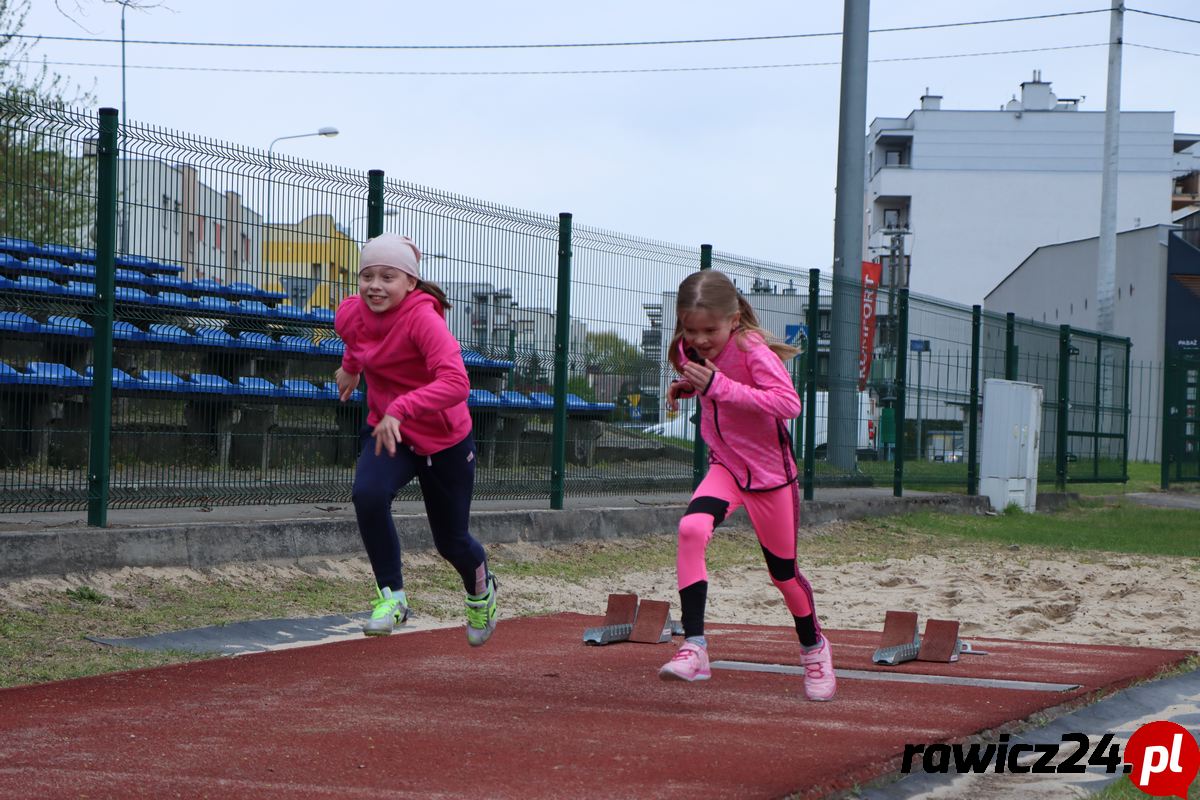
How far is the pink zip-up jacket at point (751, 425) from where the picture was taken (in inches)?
213

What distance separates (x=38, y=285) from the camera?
330 inches

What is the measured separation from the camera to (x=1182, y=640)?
7.91m

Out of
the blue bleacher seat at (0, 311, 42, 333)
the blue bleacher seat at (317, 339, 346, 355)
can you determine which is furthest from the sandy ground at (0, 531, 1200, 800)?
the blue bleacher seat at (317, 339, 346, 355)

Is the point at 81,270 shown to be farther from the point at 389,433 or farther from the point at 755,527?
the point at 755,527

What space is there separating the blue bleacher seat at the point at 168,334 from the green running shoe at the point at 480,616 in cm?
392

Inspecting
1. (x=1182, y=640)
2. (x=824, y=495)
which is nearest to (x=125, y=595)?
(x=1182, y=640)

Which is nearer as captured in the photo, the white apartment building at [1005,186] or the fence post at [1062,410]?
the fence post at [1062,410]

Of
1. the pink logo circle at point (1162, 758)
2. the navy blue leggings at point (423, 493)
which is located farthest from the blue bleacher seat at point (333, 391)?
the pink logo circle at point (1162, 758)

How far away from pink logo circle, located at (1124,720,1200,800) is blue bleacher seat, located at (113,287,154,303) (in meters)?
6.32

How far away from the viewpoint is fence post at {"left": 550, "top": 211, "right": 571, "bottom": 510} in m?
12.2

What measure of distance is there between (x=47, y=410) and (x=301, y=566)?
6.20 ft

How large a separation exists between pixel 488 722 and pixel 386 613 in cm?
86

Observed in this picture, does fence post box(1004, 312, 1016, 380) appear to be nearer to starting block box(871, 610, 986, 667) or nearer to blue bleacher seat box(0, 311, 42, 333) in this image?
starting block box(871, 610, 986, 667)

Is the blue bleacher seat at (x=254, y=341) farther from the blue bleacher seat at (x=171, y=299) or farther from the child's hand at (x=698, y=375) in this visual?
the child's hand at (x=698, y=375)
